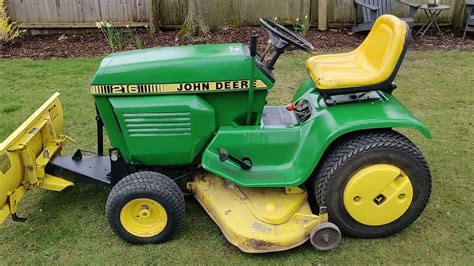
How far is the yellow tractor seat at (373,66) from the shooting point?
9.91ft

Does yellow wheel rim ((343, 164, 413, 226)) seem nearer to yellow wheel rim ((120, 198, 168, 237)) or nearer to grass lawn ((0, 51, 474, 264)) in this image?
grass lawn ((0, 51, 474, 264))

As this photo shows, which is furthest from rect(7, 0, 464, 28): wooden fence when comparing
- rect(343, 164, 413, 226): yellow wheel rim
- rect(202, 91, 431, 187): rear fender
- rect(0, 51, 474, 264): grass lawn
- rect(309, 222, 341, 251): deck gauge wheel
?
rect(309, 222, 341, 251): deck gauge wheel

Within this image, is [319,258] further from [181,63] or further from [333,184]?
[181,63]

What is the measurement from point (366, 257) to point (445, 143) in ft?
6.06

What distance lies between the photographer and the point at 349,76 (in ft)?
10.2

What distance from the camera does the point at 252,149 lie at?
314 centimetres

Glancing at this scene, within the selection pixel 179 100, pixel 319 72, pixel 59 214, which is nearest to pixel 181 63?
pixel 179 100

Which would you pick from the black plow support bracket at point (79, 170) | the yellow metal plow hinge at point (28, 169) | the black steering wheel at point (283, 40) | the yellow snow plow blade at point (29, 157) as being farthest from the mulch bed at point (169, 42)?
the yellow metal plow hinge at point (28, 169)

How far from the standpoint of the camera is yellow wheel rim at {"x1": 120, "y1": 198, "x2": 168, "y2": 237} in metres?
3.05

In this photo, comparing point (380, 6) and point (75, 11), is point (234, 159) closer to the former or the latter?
point (380, 6)

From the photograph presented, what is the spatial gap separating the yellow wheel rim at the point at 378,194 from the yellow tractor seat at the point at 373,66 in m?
0.51

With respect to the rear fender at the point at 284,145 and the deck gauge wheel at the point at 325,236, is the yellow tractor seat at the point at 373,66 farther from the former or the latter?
the deck gauge wheel at the point at 325,236

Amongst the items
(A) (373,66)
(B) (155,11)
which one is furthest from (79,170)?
(B) (155,11)

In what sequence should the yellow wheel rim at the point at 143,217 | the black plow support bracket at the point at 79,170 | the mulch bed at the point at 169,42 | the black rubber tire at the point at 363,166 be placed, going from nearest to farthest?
1. the black rubber tire at the point at 363,166
2. the yellow wheel rim at the point at 143,217
3. the black plow support bracket at the point at 79,170
4. the mulch bed at the point at 169,42
